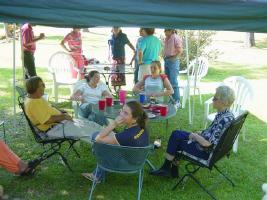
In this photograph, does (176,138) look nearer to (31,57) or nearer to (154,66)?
(154,66)

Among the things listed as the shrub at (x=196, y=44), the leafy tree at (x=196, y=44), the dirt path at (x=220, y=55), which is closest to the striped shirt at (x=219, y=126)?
the dirt path at (x=220, y=55)

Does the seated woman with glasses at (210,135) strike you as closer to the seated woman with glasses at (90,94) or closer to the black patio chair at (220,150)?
the black patio chair at (220,150)

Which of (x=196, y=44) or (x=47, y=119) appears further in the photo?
(x=196, y=44)

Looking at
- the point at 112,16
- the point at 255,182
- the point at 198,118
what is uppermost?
→ the point at 112,16

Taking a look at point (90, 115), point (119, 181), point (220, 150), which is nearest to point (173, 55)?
point (90, 115)

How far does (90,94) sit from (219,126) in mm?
2097

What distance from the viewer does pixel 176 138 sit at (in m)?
4.25

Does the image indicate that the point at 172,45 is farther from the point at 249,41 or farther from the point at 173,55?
Result: the point at 249,41

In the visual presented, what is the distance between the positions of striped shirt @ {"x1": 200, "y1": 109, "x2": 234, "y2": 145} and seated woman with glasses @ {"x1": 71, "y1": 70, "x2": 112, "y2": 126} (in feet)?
5.71

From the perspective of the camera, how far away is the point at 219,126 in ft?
13.2

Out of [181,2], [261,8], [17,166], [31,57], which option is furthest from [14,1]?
[31,57]

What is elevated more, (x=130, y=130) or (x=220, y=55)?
(x=220, y=55)

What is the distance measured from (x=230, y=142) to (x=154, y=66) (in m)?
2.22

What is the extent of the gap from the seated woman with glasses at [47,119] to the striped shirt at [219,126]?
51.4 inches
